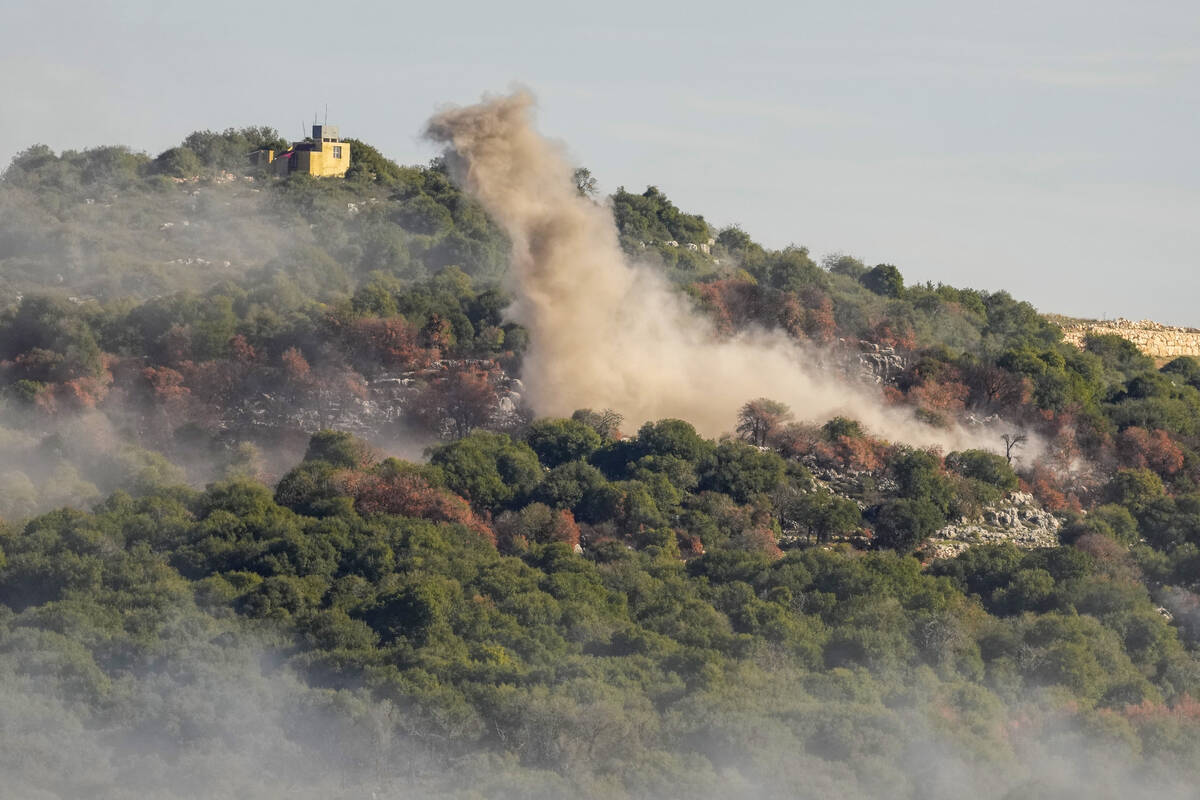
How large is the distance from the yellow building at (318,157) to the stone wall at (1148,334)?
3102 centimetres

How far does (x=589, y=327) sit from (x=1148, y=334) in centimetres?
3514

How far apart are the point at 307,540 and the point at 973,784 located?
61.7 ft

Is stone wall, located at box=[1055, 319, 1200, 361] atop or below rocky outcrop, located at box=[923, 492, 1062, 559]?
atop

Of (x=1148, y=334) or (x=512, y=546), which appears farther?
(x=1148, y=334)

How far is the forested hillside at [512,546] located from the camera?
52.2 metres

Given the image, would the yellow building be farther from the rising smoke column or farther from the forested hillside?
the rising smoke column

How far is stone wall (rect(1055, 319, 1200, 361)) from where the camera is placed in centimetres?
9950

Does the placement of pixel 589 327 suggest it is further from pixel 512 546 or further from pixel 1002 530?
pixel 1002 530

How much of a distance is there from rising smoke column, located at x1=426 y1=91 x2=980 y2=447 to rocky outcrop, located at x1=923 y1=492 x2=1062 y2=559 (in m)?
5.68

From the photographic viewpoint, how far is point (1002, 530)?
70125 mm

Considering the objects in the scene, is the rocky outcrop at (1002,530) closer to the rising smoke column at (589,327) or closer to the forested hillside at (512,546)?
the forested hillside at (512,546)

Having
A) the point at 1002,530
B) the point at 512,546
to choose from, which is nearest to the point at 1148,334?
the point at 1002,530

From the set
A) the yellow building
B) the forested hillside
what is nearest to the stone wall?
the forested hillside

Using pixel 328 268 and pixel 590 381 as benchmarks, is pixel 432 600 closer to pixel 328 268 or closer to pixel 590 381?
pixel 590 381
